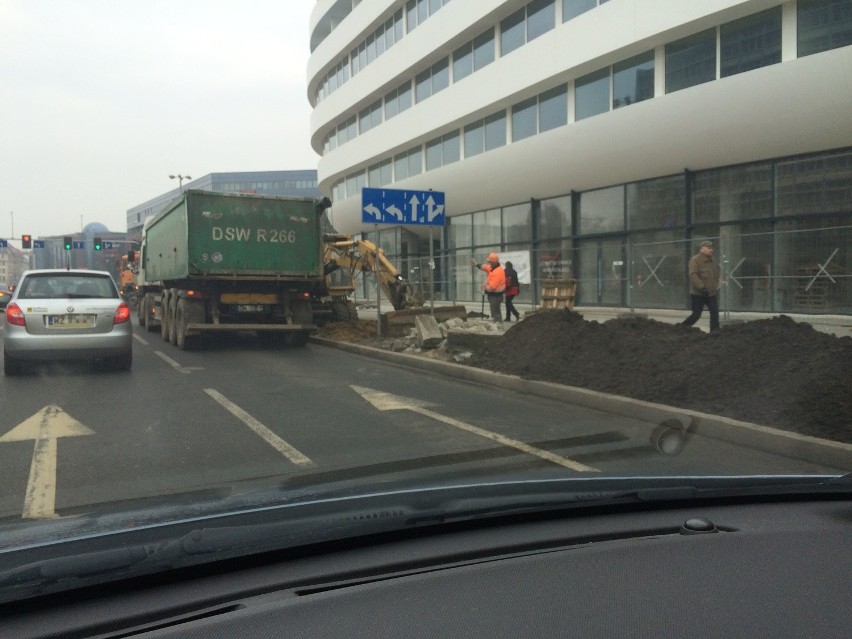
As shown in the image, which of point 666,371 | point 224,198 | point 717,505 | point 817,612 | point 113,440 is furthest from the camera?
point 224,198

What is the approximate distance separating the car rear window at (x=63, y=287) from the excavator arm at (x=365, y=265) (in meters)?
7.21

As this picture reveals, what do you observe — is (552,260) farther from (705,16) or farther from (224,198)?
(224,198)

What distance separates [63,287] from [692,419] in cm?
920

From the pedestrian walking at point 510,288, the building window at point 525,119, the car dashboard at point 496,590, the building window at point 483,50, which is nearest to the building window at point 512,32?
the building window at point 483,50

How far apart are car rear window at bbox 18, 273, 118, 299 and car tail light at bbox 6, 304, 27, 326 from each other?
0.81 feet

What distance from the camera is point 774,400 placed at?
732 centimetres

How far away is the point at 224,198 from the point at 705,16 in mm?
11905

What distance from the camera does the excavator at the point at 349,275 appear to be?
18000 millimetres

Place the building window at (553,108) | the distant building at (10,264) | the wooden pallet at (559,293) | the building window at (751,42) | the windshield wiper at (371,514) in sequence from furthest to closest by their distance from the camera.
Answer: the distant building at (10,264) → the building window at (553,108) → the wooden pallet at (559,293) → the building window at (751,42) → the windshield wiper at (371,514)

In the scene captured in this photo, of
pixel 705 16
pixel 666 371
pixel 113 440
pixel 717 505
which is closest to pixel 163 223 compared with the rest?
pixel 113 440

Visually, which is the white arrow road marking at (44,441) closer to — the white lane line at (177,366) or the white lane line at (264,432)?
the white lane line at (264,432)

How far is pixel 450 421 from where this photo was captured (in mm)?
7652

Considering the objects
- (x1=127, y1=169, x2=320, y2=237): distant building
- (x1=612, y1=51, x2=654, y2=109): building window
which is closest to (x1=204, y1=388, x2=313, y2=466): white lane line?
(x1=612, y1=51, x2=654, y2=109): building window

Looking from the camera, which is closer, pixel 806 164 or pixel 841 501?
pixel 841 501
